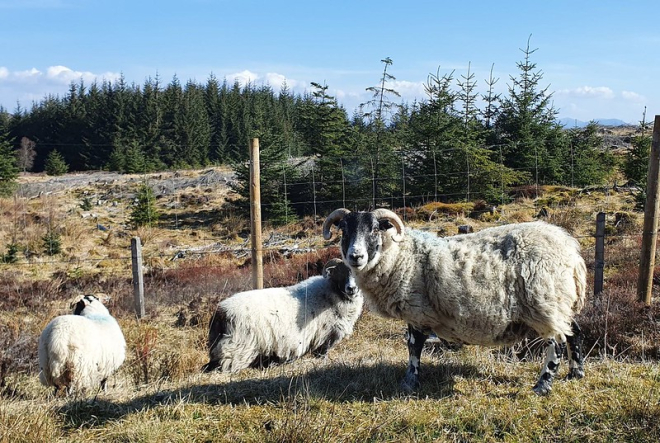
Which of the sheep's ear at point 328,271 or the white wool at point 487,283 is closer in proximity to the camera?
the white wool at point 487,283

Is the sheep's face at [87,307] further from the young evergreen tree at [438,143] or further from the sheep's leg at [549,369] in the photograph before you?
the young evergreen tree at [438,143]

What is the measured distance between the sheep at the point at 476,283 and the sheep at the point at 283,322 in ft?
5.05

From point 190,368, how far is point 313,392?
7.03 feet

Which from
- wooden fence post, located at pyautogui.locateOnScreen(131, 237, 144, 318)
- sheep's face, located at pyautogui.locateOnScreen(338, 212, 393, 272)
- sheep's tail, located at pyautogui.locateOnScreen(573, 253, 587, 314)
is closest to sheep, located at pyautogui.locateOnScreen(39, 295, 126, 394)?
sheep's face, located at pyautogui.locateOnScreen(338, 212, 393, 272)

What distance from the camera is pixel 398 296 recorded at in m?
5.12

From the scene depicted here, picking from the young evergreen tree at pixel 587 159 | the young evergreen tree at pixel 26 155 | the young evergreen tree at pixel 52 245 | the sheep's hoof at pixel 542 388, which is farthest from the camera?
the young evergreen tree at pixel 26 155

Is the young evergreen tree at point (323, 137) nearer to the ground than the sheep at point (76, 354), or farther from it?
farther from it

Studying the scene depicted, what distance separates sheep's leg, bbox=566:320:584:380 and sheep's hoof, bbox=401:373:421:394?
145cm

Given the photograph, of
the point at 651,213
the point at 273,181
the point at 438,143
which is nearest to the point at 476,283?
the point at 651,213

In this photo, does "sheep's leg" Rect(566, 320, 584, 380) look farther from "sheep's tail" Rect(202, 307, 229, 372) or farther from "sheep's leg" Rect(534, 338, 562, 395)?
"sheep's tail" Rect(202, 307, 229, 372)

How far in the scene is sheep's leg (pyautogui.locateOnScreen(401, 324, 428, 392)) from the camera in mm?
4961

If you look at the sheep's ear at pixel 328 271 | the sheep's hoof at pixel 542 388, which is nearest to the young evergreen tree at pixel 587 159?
the sheep's ear at pixel 328 271

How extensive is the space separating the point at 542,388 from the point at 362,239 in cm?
214

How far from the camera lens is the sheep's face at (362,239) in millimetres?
5051
